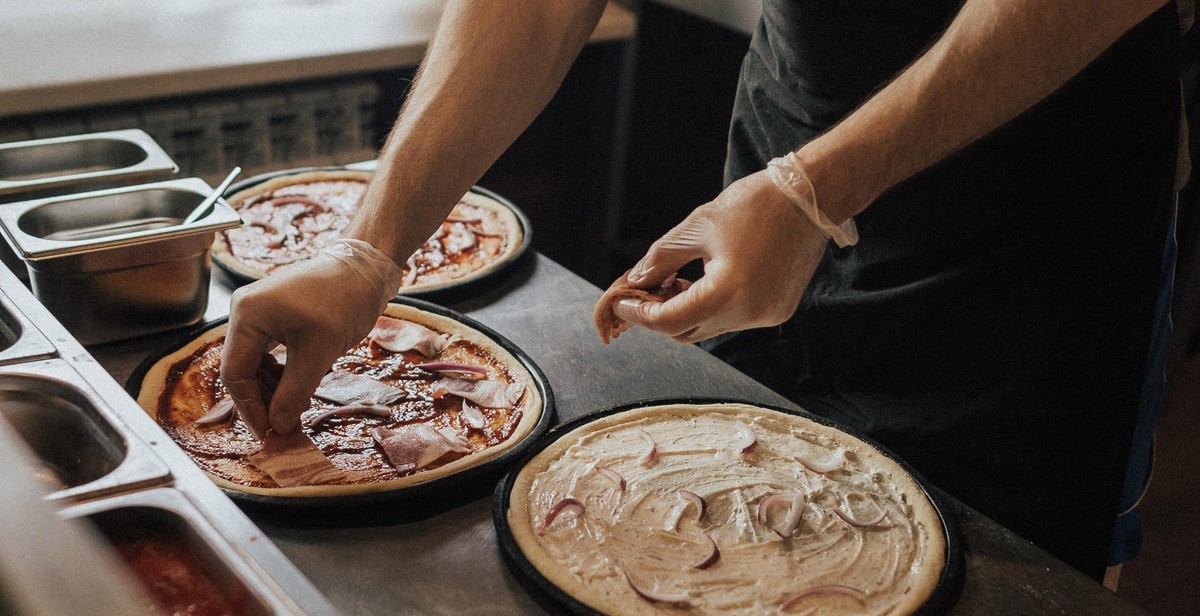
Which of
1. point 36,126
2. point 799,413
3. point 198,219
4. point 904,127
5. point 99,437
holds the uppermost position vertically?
point 904,127

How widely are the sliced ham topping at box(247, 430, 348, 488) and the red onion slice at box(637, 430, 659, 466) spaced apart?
419mm

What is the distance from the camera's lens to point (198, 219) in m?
1.75

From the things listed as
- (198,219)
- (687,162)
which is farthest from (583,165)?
(198,219)

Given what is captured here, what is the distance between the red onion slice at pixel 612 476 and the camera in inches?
56.1

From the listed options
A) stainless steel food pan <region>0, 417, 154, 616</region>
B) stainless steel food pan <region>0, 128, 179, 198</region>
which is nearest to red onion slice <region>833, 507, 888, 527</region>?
stainless steel food pan <region>0, 417, 154, 616</region>

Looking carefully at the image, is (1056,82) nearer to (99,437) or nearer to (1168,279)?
(1168,279)

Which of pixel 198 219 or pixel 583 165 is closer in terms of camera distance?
pixel 198 219

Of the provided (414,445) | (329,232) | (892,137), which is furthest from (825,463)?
(329,232)

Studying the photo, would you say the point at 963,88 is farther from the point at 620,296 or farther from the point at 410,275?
the point at 410,275

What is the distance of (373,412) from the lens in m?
1.60

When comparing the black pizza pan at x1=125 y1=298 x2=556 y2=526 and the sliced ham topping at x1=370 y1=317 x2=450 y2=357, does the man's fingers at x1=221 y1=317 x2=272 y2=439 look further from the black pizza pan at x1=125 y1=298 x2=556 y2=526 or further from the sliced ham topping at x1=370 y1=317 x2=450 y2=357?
the sliced ham topping at x1=370 y1=317 x2=450 y2=357

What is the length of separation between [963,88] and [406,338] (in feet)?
3.29

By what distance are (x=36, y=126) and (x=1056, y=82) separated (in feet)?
8.54

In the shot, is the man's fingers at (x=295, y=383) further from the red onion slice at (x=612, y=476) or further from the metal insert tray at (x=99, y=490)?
the red onion slice at (x=612, y=476)
